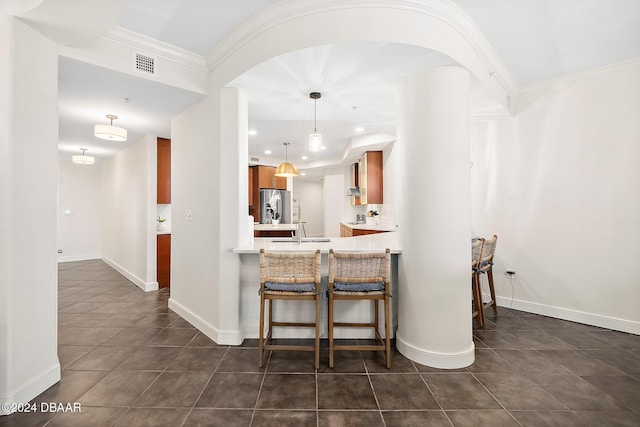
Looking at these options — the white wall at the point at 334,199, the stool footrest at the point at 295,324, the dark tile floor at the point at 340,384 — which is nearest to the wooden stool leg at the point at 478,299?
the dark tile floor at the point at 340,384

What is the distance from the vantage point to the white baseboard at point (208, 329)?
270 centimetres

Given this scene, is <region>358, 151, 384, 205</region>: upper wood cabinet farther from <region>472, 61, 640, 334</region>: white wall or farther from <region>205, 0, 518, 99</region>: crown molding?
<region>205, 0, 518, 99</region>: crown molding

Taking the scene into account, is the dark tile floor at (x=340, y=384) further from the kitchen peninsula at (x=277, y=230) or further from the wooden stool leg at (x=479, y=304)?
the kitchen peninsula at (x=277, y=230)

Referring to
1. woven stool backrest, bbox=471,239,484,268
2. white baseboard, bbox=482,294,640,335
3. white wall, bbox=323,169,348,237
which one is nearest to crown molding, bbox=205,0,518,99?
woven stool backrest, bbox=471,239,484,268

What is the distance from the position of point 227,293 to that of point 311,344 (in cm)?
97

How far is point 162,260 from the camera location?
4.62 meters

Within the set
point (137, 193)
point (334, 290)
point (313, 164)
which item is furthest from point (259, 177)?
point (334, 290)

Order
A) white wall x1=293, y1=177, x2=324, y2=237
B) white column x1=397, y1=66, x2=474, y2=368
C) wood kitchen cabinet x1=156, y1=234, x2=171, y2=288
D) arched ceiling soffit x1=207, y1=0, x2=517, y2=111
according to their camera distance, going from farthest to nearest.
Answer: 1. white wall x1=293, y1=177, x2=324, y2=237
2. wood kitchen cabinet x1=156, y1=234, x2=171, y2=288
3. white column x1=397, y1=66, x2=474, y2=368
4. arched ceiling soffit x1=207, y1=0, x2=517, y2=111

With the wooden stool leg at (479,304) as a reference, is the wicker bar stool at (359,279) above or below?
above

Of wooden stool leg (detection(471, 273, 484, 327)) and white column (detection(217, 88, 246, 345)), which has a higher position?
white column (detection(217, 88, 246, 345))

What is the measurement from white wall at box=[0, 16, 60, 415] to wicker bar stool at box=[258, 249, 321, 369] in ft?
5.03

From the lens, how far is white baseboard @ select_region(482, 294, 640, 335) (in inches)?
116

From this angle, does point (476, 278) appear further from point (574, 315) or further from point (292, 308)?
point (292, 308)

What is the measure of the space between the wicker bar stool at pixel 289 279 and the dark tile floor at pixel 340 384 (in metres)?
0.36
